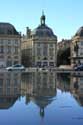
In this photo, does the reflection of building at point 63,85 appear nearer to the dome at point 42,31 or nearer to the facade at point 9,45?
the facade at point 9,45

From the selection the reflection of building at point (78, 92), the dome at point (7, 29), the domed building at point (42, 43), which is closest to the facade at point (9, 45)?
the dome at point (7, 29)

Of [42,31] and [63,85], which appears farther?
[42,31]

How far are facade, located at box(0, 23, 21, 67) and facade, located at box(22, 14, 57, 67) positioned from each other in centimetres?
1291

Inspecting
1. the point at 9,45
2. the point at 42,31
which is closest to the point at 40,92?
the point at 9,45

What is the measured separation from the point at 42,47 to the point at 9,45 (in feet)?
67.0

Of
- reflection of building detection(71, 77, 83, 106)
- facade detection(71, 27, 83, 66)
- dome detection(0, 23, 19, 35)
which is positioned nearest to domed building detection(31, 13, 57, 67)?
facade detection(71, 27, 83, 66)

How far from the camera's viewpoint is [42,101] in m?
17.1

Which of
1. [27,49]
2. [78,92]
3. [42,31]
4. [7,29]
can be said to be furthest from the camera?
[27,49]

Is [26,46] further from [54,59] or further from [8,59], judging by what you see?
[8,59]

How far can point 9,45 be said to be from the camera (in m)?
131

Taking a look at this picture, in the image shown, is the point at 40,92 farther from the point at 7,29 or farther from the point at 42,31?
the point at 42,31

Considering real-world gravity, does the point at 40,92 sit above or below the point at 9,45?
below

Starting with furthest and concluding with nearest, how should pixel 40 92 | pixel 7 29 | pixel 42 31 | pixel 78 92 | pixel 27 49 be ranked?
pixel 27 49, pixel 42 31, pixel 7 29, pixel 78 92, pixel 40 92

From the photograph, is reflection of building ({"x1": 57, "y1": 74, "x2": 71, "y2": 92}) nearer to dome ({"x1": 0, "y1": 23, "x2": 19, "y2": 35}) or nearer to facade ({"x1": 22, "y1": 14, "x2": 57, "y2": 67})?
dome ({"x1": 0, "y1": 23, "x2": 19, "y2": 35})
